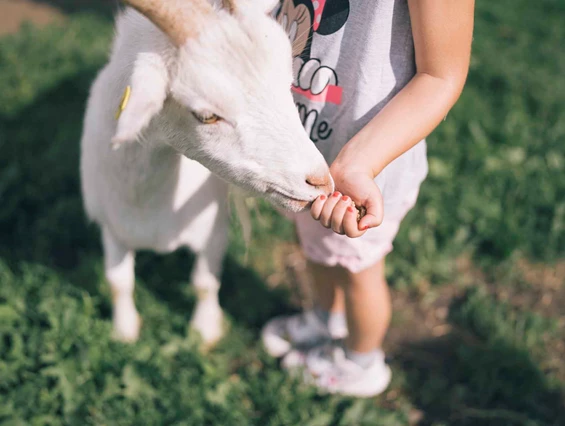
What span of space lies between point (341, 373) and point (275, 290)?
66cm

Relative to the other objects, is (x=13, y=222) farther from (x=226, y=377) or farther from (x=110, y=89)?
(x=110, y=89)

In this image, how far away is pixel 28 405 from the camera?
2541 mm

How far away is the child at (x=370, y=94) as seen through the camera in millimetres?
1735

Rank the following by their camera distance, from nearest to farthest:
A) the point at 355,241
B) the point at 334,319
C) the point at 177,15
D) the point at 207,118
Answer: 1. the point at 177,15
2. the point at 207,118
3. the point at 355,241
4. the point at 334,319

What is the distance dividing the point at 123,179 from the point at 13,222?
5.12 feet

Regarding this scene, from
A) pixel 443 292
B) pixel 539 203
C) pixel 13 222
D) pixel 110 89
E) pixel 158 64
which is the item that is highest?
pixel 158 64

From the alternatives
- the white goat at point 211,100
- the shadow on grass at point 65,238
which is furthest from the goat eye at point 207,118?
the shadow on grass at point 65,238

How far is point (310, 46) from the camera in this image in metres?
1.96

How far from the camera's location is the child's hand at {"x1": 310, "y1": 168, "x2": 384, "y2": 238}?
1695 millimetres

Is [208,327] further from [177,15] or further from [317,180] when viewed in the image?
[177,15]

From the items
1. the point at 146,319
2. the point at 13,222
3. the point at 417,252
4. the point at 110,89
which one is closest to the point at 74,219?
the point at 13,222

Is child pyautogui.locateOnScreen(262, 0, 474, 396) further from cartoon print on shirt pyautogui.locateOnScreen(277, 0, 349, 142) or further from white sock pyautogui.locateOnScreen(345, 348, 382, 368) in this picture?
white sock pyautogui.locateOnScreen(345, 348, 382, 368)

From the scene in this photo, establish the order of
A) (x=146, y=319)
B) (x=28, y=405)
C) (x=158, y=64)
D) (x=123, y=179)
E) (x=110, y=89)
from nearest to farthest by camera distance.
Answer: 1. (x=158, y=64)
2. (x=110, y=89)
3. (x=123, y=179)
4. (x=28, y=405)
5. (x=146, y=319)

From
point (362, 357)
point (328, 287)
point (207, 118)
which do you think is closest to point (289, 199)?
point (207, 118)
